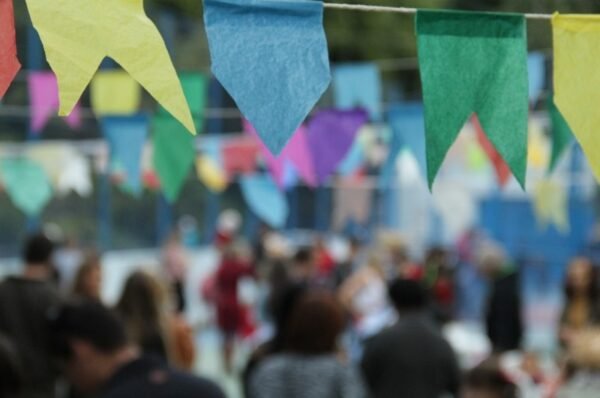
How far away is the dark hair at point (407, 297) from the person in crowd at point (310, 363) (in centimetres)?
127

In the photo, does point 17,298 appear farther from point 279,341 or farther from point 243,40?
point 243,40

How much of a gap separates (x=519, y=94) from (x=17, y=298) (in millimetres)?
3484

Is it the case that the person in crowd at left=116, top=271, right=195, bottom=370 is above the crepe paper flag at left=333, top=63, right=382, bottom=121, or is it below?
below

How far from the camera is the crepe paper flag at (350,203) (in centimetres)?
2544

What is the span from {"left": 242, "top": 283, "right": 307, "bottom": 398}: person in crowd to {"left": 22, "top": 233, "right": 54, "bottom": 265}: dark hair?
4.32ft

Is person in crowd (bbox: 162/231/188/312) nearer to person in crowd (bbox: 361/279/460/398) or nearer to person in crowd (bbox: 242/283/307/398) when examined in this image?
person in crowd (bbox: 361/279/460/398)

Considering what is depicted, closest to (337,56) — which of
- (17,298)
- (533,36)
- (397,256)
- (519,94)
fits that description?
(533,36)

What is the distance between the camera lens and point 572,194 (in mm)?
20984

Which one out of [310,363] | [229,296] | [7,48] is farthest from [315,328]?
[229,296]

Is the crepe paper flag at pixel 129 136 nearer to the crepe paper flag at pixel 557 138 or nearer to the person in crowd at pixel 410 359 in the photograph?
the person in crowd at pixel 410 359

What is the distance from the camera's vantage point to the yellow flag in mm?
3346

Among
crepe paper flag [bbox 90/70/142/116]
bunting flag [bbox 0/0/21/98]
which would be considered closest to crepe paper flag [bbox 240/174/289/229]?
crepe paper flag [bbox 90/70/142/116]

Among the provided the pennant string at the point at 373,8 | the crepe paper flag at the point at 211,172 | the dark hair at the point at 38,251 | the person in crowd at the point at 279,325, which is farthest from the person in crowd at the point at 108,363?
the crepe paper flag at the point at 211,172

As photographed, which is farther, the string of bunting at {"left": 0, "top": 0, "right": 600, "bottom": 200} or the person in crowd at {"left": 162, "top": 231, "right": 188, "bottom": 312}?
the person in crowd at {"left": 162, "top": 231, "right": 188, "bottom": 312}
